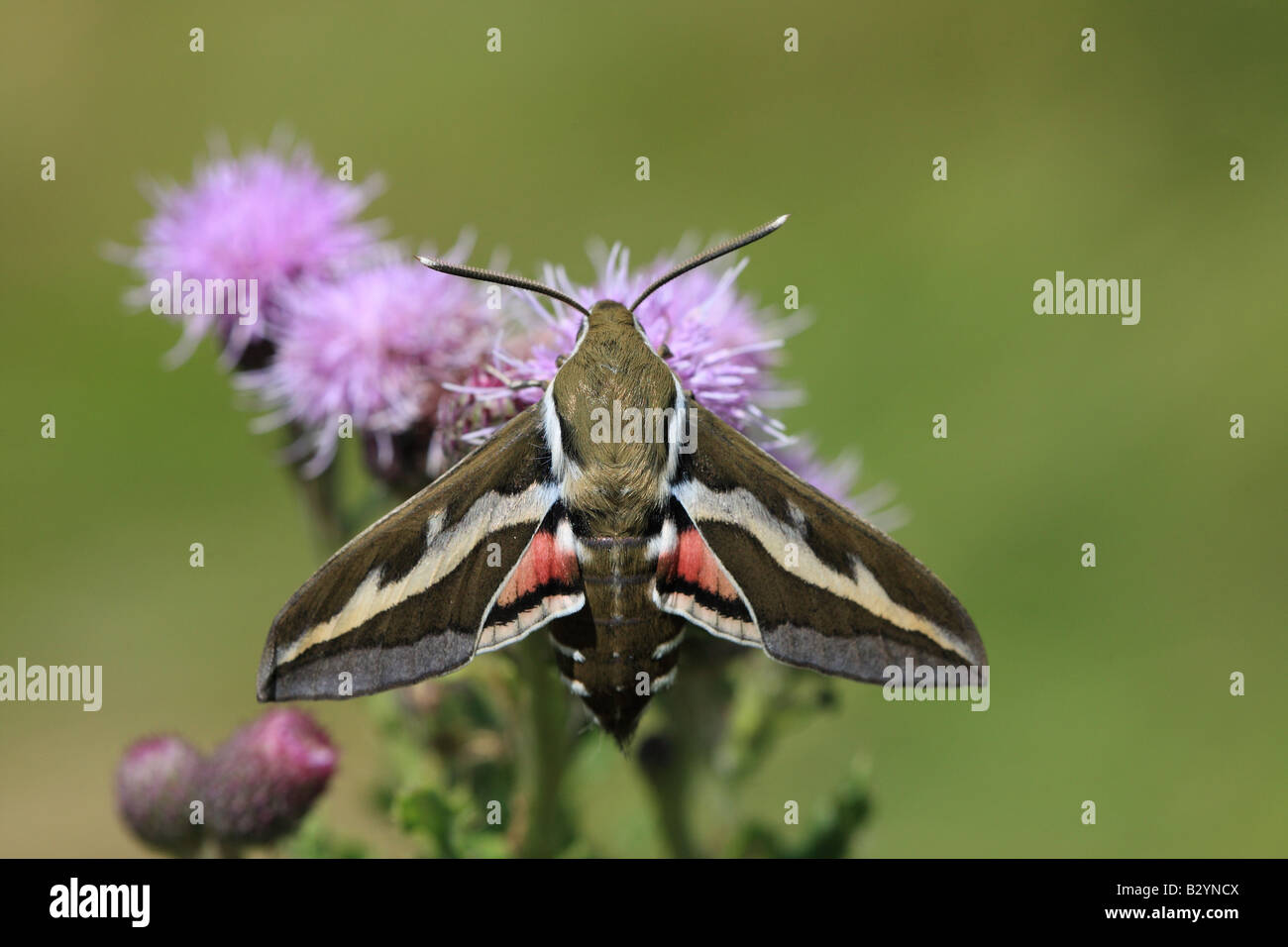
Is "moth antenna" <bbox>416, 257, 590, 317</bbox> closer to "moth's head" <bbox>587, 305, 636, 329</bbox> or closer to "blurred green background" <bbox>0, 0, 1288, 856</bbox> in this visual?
"moth's head" <bbox>587, 305, 636, 329</bbox>

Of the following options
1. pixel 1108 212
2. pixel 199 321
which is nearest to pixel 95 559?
pixel 199 321

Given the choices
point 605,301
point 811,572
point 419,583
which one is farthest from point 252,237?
point 811,572

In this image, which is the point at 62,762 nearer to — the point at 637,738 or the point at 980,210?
the point at 637,738

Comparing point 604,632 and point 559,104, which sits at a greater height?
point 559,104

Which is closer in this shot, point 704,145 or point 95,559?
point 95,559

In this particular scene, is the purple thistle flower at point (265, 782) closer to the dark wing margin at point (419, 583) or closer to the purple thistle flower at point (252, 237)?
the dark wing margin at point (419, 583)

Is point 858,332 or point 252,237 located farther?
point 858,332

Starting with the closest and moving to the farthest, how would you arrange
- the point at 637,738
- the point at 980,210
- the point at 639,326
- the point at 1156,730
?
the point at 639,326
the point at 637,738
the point at 1156,730
the point at 980,210

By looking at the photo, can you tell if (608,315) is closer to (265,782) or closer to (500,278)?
(500,278)
